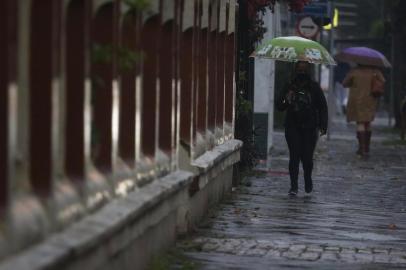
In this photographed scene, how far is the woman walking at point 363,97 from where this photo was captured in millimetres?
28359

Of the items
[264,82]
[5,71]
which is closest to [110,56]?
[5,71]

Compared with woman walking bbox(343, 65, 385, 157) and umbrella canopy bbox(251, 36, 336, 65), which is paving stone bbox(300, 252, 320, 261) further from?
woman walking bbox(343, 65, 385, 157)

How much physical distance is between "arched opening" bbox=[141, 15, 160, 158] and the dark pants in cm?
654

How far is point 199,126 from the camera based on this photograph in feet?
51.3

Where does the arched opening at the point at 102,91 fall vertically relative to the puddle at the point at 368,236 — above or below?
above

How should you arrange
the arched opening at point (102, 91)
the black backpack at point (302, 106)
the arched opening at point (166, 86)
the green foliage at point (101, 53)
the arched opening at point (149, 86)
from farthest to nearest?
1. the black backpack at point (302, 106)
2. the arched opening at point (166, 86)
3. the arched opening at point (149, 86)
4. the arched opening at point (102, 91)
5. the green foliage at point (101, 53)

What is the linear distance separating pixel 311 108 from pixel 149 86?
6621 millimetres

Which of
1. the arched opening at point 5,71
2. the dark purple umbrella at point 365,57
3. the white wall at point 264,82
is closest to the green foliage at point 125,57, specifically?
the arched opening at point 5,71

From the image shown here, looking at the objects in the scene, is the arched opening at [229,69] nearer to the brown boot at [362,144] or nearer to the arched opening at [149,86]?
the arched opening at [149,86]

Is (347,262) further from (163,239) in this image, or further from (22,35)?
(22,35)

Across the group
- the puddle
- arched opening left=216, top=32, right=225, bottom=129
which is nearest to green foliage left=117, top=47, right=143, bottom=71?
the puddle

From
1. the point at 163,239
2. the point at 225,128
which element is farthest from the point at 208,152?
the point at 163,239

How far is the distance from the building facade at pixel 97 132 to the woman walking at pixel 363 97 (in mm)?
13637

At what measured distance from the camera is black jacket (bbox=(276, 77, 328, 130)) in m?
18.3
